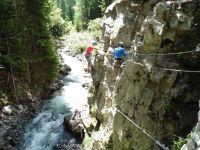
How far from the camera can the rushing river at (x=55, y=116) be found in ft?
71.4

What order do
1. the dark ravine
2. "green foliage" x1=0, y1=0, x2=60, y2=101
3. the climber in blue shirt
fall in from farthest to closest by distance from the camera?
1. "green foliage" x1=0, y1=0, x2=60, y2=101
2. the dark ravine
3. the climber in blue shirt

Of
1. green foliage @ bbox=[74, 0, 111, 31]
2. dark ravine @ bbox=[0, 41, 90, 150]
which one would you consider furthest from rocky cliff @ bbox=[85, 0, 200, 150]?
green foliage @ bbox=[74, 0, 111, 31]

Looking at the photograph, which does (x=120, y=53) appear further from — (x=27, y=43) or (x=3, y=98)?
(x=27, y=43)

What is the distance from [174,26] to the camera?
13.2m

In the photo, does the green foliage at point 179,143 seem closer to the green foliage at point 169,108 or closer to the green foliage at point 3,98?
the green foliage at point 169,108

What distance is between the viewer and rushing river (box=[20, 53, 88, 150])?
71.4 feet

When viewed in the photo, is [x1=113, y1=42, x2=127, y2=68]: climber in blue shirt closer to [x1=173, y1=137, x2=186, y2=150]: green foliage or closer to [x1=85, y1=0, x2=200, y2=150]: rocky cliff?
[x1=85, y1=0, x2=200, y2=150]: rocky cliff

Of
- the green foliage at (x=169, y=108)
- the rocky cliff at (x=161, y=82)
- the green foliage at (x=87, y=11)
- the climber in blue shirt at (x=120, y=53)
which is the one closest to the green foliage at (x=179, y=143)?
the rocky cliff at (x=161, y=82)

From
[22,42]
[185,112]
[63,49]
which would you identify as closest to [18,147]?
[22,42]

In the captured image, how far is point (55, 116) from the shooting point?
82.6 feet

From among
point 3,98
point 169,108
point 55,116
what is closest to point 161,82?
point 169,108

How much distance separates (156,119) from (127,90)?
1978 millimetres

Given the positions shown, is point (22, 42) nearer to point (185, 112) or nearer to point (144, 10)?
point (144, 10)

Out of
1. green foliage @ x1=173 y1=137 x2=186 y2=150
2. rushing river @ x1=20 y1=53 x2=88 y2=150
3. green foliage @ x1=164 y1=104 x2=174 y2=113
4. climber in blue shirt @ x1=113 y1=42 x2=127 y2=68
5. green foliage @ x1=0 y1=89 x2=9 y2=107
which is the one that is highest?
climber in blue shirt @ x1=113 y1=42 x2=127 y2=68
